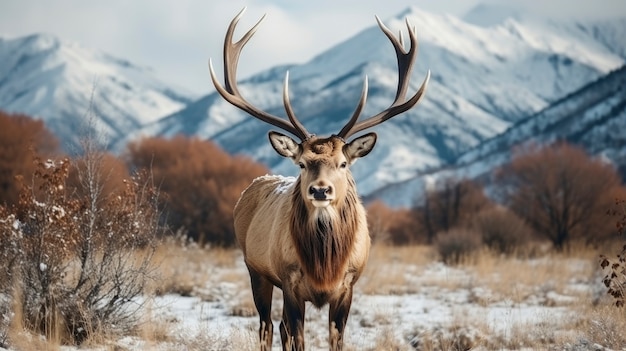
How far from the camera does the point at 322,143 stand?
19.6 feet

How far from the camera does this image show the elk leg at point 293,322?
586 centimetres

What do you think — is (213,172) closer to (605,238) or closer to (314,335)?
(605,238)

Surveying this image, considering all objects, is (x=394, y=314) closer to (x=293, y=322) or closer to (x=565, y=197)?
(x=293, y=322)

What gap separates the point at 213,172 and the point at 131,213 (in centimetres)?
1906

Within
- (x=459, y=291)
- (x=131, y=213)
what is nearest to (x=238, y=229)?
(x=131, y=213)

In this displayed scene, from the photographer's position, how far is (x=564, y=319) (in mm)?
8422

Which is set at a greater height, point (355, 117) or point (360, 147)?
point (355, 117)

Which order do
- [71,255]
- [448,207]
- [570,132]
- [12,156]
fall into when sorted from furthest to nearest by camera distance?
[570,132]
[448,207]
[12,156]
[71,255]

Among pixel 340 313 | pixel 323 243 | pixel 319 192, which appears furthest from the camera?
pixel 340 313

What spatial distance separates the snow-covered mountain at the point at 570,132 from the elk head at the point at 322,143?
62445mm

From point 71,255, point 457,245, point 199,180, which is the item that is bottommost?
point 71,255

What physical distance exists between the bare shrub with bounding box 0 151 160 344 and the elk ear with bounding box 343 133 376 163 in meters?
2.21

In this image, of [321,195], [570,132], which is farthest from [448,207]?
[570,132]

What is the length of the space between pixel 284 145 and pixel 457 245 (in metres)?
12.4
